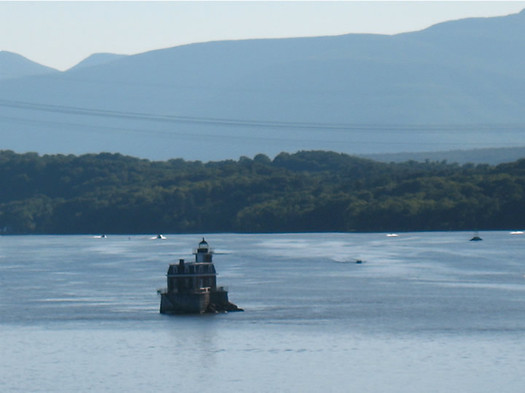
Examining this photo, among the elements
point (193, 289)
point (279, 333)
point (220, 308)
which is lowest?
point (279, 333)

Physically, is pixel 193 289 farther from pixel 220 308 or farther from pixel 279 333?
pixel 279 333

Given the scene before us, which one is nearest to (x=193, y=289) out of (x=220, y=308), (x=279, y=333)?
(x=220, y=308)

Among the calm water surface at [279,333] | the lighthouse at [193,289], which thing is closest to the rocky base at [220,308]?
the lighthouse at [193,289]

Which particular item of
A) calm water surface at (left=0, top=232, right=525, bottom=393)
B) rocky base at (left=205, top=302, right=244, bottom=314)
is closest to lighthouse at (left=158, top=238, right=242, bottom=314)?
rocky base at (left=205, top=302, right=244, bottom=314)

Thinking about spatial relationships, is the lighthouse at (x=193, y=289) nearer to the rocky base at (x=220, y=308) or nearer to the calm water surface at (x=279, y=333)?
the rocky base at (x=220, y=308)

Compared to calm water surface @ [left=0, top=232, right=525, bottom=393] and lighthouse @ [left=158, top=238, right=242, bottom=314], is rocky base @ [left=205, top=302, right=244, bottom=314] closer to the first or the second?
lighthouse @ [left=158, top=238, right=242, bottom=314]

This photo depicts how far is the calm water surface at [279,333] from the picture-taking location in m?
59.7

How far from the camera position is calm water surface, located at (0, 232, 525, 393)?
5966 centimetres

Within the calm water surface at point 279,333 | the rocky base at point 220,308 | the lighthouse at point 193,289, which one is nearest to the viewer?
the calm water surface at point 279,333

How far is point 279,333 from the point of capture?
74125 mm

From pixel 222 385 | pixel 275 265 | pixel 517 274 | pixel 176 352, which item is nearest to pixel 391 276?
pixel 517 274

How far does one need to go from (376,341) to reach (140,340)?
553 inches

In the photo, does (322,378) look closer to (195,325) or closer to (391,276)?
(195,325)

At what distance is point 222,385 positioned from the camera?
58.3m
